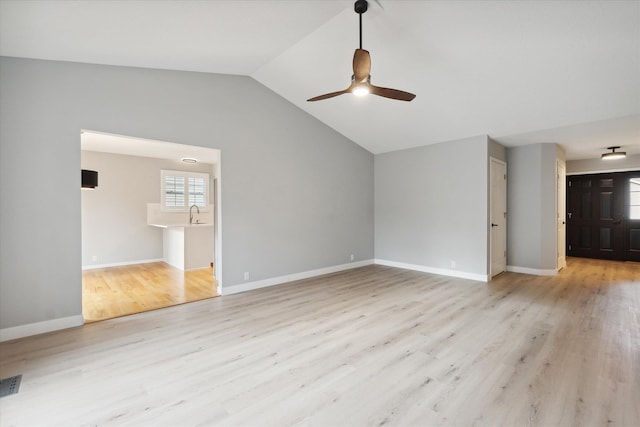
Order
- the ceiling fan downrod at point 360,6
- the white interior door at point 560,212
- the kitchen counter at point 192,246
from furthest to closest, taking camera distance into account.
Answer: the kitchen counter at point 192,246 < the white interior door at point 560,212 < the ceiling fan downrod at point 360,6

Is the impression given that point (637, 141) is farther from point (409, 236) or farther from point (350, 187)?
point (350, 187)

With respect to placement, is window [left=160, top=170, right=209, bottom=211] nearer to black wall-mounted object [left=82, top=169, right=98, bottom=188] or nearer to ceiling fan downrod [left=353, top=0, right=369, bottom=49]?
black wall-mounted object [left=82, top=169, right=98, bottom=188]

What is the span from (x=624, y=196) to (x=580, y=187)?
837 millimetres

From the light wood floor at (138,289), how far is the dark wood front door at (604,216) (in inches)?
356

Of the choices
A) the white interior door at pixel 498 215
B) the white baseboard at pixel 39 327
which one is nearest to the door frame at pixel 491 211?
the white interior door at pixel 498 215

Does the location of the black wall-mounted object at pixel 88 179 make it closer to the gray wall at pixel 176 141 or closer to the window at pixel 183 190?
the gray wall at pixel 176 141

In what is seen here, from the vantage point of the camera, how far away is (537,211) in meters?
5.55

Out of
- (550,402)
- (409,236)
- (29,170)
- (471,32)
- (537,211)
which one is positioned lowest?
(550,402)

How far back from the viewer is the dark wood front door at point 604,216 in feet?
22.6

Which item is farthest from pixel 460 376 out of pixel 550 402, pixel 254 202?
pixel 254 202

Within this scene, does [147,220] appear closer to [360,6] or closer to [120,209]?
[120,209]

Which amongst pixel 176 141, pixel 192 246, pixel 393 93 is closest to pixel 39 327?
pixel 176 141

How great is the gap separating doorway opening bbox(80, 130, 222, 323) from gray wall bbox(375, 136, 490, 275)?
3708 mm

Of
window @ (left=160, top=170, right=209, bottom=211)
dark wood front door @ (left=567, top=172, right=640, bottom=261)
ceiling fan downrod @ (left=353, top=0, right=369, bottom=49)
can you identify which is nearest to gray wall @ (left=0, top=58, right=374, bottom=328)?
ceiling fan downrod @ (left=353, top=0, right=369, bottom=49)
